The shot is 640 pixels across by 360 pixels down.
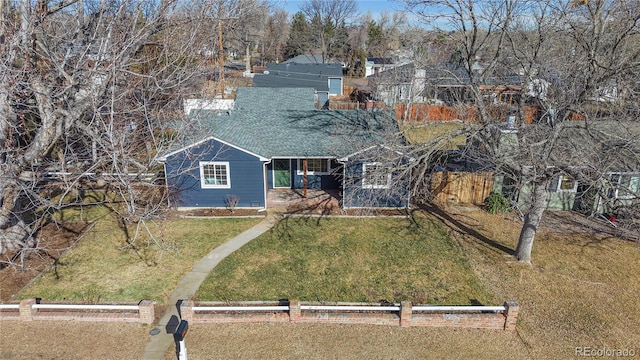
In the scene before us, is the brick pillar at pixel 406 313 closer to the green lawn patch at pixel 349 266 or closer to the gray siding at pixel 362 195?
the green lawn patch at pixel 349 266

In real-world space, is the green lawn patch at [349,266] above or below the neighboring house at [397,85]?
below

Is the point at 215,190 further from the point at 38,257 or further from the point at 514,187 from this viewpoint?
the point at 514,187

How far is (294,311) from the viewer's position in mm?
10930

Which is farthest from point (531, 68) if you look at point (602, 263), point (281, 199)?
point (281, 199)

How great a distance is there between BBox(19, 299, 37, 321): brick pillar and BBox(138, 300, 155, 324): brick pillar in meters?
2.88

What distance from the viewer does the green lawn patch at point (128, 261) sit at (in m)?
12.4

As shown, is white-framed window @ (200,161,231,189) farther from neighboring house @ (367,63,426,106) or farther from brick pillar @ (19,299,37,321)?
neighboring house @ (367,63,426,106)

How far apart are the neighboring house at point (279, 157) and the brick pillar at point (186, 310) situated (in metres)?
7.21

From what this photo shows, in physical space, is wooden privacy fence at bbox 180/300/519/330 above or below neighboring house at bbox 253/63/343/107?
below

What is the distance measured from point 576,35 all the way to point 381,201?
9654 mm

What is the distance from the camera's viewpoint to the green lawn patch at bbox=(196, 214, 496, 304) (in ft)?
40.9

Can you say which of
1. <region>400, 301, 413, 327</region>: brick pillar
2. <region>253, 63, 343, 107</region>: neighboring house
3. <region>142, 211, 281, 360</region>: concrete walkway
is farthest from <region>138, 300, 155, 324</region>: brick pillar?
<region>253, 63, 343, 107</region>: neighboring house

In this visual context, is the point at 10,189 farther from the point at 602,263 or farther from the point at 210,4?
the point at 602,263

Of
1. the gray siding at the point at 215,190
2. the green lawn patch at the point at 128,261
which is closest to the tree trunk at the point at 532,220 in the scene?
the green lawn patch at the point at 128,261
